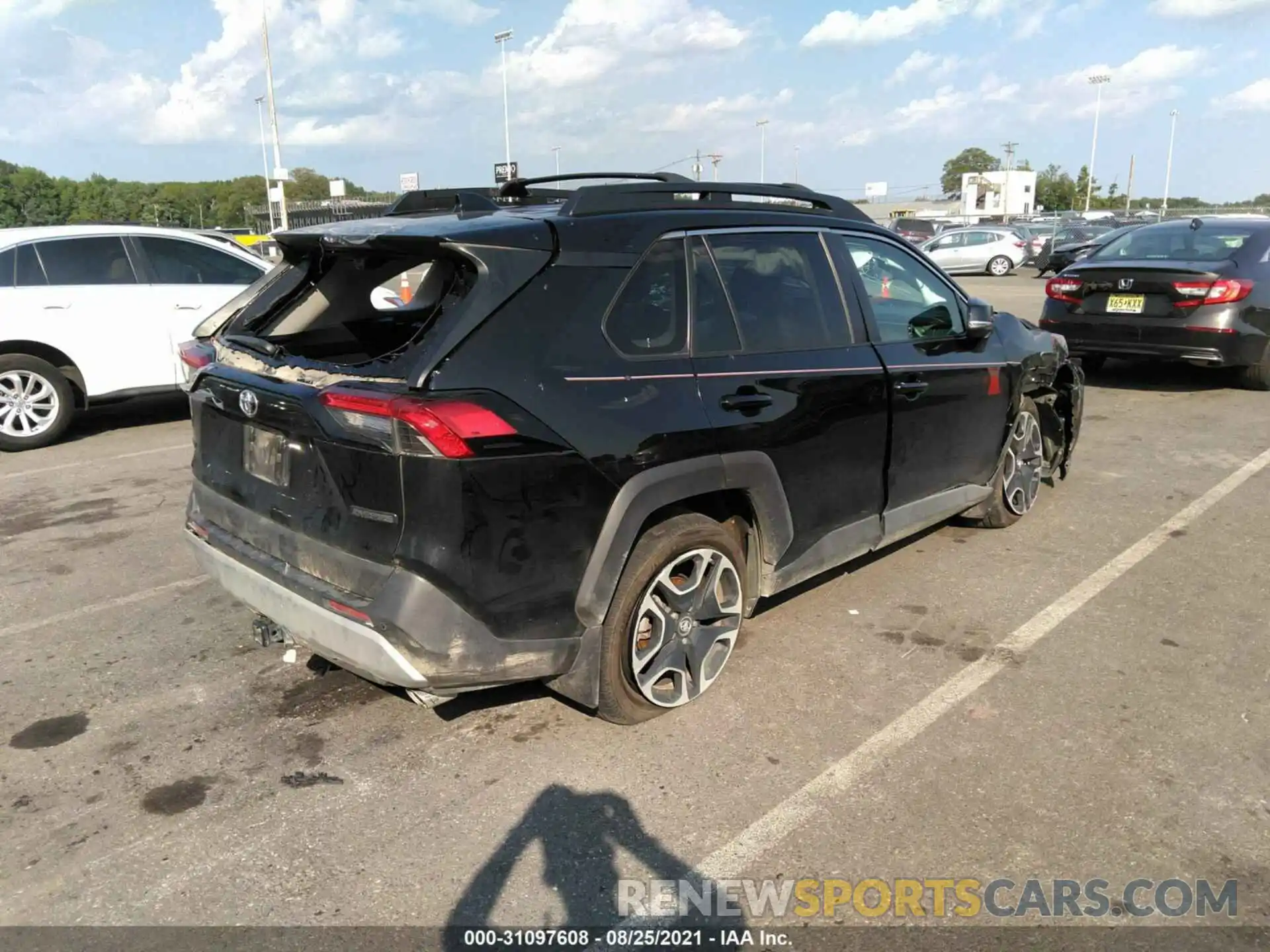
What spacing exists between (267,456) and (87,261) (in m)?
→ 6.07

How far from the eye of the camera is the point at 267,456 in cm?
321

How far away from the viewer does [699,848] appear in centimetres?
280

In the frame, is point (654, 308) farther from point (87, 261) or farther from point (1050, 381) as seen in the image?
point (87, 261)

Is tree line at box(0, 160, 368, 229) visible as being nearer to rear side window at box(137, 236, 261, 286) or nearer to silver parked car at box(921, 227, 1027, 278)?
silver parked car at box(921, 227, 1027, 278)

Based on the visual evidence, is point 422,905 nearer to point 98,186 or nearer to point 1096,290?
point 1096,290

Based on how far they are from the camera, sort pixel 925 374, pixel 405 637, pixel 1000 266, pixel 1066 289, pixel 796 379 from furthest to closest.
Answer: pixel 1000 266 → pixel 1066 289 → pixel 925 374 → pixel 796 379 → pixel 405 637

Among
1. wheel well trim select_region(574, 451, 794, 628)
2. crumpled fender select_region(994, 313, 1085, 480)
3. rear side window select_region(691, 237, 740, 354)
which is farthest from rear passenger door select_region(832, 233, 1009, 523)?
wheel well trim select_region(574, 451, 794, 628)

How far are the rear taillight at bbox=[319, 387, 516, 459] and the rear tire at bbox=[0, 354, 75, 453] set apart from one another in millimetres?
6360

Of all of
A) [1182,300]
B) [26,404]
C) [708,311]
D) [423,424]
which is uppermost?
[708,311]

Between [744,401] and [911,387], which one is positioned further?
[911,387]

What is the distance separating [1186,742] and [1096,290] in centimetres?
686

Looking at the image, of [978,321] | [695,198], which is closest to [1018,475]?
[978,321]

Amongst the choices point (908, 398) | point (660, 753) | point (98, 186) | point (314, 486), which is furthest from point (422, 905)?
point (98, 186)

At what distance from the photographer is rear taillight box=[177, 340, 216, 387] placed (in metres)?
3.65
